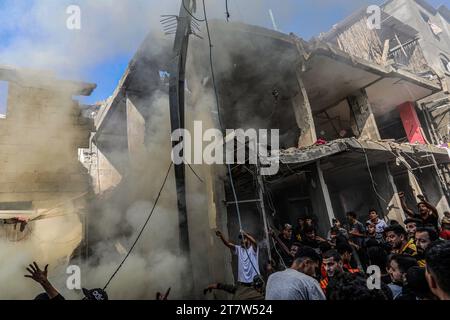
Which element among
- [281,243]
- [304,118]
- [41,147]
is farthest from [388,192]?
[41,147]

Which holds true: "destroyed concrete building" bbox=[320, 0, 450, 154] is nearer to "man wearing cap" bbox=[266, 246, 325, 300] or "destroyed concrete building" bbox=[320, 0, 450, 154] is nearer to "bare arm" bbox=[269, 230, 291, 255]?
"bare arm" bbox=[269, 230, 291, 255]

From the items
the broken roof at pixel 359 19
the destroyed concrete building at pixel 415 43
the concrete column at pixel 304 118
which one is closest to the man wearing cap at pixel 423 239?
the concrete column at pixel 304 118

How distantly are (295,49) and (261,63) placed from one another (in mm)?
978

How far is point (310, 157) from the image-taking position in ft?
20.5

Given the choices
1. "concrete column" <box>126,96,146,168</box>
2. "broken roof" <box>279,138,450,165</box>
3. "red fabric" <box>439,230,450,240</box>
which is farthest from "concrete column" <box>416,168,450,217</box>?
"concrete column" <box>126,96,146,168</box>

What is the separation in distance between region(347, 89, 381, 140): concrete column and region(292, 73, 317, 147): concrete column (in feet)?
8.28

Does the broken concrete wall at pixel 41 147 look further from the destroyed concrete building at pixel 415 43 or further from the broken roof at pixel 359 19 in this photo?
the broken roof at pixel 359 19

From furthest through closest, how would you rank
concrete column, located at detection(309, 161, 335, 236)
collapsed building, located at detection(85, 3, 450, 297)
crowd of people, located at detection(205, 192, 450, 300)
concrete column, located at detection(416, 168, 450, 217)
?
1. concrete column, located at detection(416, 168, 450, 217)
2. concrete column, located at detection(309, 161, 335, 236)
3. collapsed building, located at detection(85, 3, 450, 297)
4. crowd of people, located at detection(205, 192, 450, 300)

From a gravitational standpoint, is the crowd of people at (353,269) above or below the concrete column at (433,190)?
below

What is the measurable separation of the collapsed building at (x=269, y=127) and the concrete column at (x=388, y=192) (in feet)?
0.10

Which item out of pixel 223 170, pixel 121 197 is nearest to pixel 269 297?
pixel 223 170

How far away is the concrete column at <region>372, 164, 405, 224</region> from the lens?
841 centimetres

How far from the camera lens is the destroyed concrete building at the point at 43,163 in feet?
21.0

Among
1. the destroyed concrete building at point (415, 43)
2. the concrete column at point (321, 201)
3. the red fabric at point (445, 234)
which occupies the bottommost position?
the red fabric at point (445, 234)
